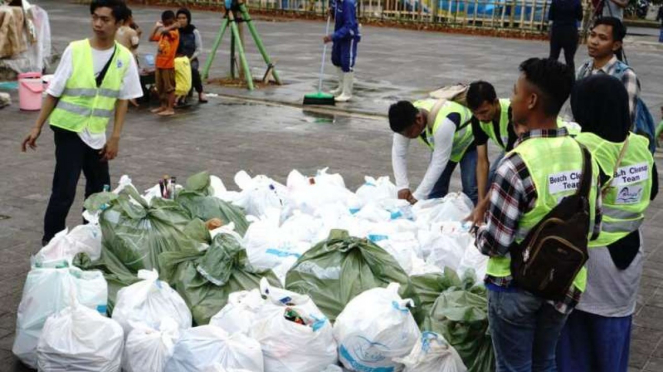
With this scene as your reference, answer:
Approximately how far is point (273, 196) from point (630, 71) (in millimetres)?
2307

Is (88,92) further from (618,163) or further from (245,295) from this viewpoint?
(618,163)

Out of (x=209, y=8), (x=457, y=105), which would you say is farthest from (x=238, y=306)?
(x=209, y=8)

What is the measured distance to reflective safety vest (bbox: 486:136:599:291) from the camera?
2828mm

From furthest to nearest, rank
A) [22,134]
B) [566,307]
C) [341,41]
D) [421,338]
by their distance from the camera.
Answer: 1. [341,41]
2. [22,134]
3. [421,338]
4. [566,307]

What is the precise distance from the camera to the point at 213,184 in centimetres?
584

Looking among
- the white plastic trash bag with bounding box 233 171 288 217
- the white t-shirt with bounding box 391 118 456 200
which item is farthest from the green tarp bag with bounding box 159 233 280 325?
the white t-shirt with bounding box 391 118 456 200

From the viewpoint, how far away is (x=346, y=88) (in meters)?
11.8

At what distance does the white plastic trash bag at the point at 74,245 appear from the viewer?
4320mm

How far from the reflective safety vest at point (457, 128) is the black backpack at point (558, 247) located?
2596 mm

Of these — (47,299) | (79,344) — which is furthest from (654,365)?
(47,299)

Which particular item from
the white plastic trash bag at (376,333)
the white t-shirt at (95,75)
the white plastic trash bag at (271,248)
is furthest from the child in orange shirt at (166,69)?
the white plastic trash bag at (376,333)

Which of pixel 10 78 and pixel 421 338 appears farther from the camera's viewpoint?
pixel 10 78

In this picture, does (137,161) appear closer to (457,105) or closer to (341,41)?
(457,105)

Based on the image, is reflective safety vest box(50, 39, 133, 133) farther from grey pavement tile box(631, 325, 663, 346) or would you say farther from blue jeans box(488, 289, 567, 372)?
grey pavement tile box(631, 325, 663, 346)
